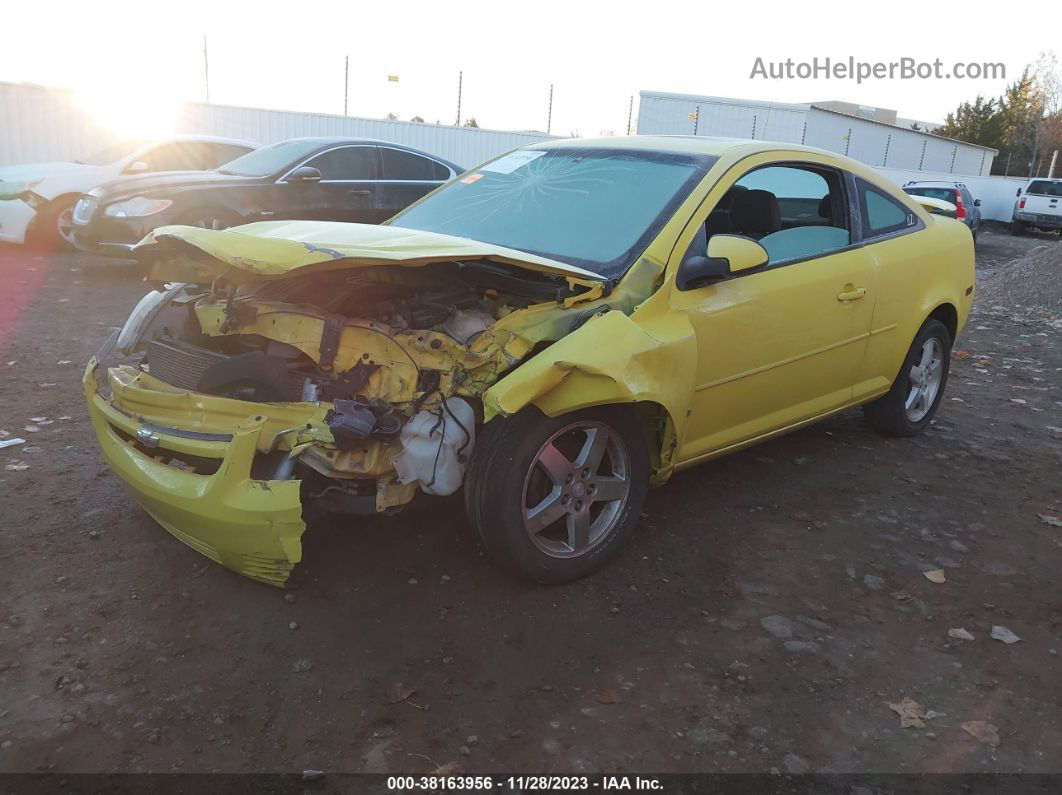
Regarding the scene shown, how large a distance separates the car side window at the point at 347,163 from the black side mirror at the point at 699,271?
23.3ft

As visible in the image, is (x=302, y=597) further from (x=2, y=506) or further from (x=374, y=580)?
(x=2, y=506)

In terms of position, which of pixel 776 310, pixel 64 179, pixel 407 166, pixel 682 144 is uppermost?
pixel 682 144

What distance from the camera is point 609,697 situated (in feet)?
8.94

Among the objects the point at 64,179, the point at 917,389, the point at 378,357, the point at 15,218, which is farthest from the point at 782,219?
the point at 15,218

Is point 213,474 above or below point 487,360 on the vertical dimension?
below

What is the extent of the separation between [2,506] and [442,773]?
8.40ft

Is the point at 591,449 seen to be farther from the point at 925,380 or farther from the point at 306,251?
the point at 925,380

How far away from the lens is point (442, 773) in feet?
7.80

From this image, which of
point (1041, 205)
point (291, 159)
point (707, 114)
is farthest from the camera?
point (707, 114)

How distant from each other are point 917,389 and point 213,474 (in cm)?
419

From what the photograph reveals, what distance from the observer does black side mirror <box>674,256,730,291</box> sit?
3.47 metres

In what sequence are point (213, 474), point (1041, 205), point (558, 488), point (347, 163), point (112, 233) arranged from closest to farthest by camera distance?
point (213, 474) < point (558, 488) < point (112, 233) < point (347, 163) < point (1041, 205)

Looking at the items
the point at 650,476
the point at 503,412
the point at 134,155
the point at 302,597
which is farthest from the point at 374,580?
the point at 134,155

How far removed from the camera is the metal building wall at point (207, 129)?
1562 centimetres
